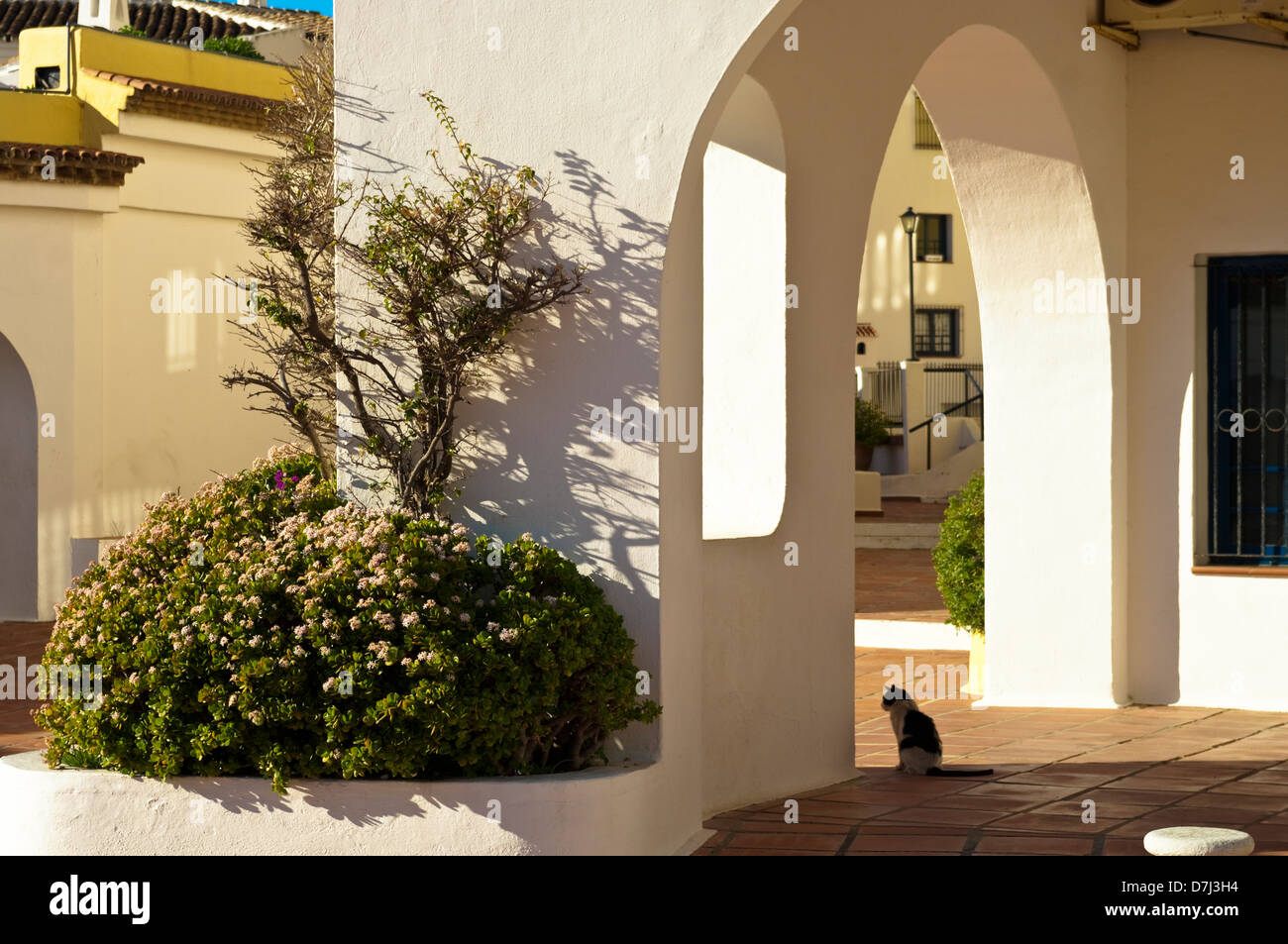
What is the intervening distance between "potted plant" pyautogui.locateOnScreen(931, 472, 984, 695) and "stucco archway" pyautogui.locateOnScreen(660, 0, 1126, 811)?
0.33m

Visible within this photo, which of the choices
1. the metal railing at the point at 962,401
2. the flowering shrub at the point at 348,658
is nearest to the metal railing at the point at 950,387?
the metal railing at the point at 962,401

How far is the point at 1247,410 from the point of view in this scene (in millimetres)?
9781

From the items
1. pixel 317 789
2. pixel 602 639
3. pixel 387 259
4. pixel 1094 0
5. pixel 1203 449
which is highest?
pixel 1094 0

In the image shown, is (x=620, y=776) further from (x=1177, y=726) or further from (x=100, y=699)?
(x=1177, y=726)

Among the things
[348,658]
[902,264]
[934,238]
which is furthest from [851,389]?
[934,238]

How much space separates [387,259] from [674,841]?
233 centimetres

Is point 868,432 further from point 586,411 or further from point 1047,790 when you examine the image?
point 586,411

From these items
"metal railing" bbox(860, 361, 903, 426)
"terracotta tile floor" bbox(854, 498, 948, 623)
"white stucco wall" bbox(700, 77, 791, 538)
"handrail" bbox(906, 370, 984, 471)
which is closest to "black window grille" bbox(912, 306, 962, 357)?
"handrail" bbox(906, 370, 984, 471)

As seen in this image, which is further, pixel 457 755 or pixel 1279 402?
pixel 1279 402

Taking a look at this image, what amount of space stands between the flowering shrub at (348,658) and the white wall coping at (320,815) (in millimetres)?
92

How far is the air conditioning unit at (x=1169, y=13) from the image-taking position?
9391 mm

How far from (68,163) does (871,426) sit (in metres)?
15.6
